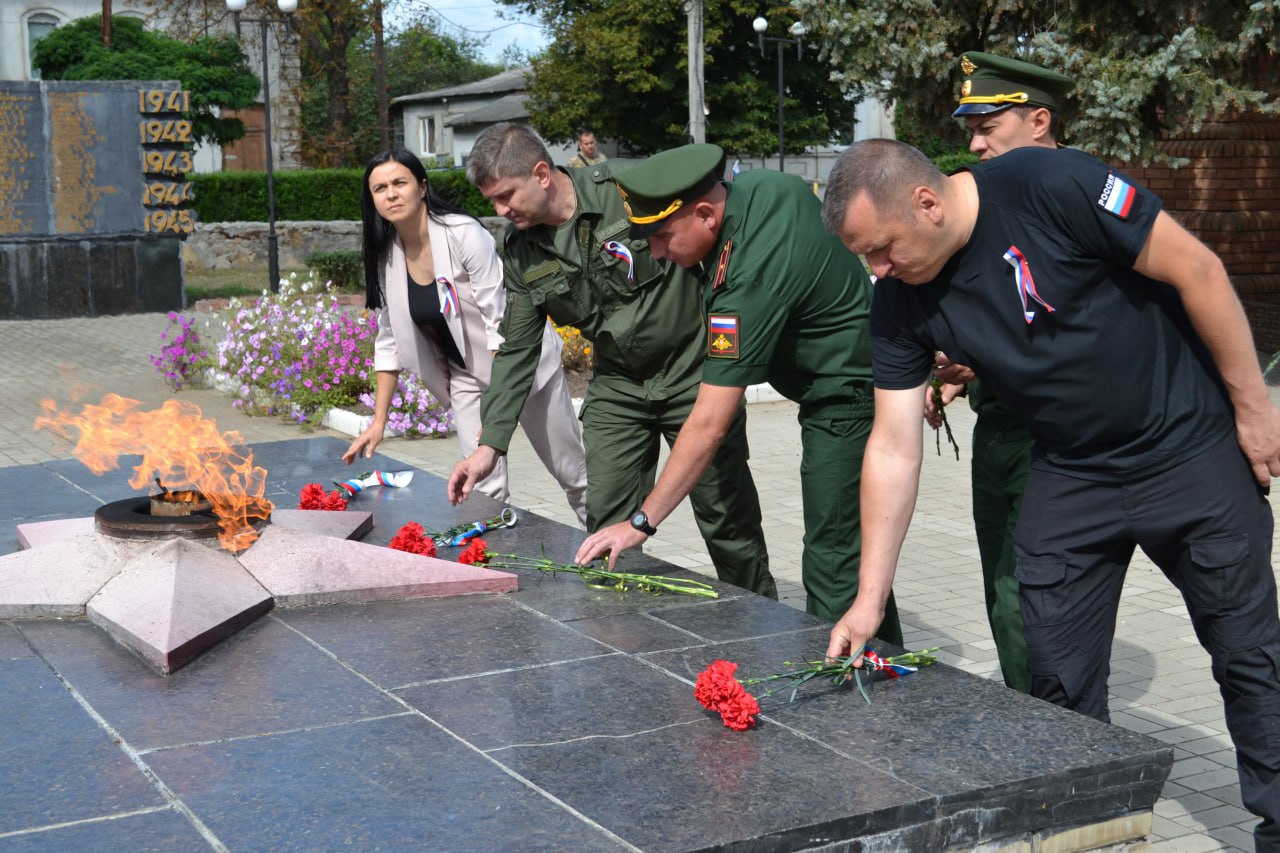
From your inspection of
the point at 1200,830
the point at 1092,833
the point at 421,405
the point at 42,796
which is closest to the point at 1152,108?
the point at 421,405

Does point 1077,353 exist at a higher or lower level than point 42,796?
higher

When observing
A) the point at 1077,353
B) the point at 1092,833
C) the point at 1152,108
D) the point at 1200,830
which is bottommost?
the point at 1200,830

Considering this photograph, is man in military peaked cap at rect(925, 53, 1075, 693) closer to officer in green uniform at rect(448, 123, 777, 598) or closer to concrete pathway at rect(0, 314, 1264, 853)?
concrete pathway at rect(0, 314, 1264, 853)

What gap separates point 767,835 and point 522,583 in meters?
1.83

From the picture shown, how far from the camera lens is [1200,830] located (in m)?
3.85

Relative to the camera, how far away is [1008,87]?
177 inches

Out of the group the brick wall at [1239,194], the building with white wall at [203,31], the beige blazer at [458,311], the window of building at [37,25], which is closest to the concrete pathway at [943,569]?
the beige blazer at [458,311]

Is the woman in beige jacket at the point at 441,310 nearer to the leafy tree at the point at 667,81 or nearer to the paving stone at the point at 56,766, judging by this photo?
the paving stone at the point at 56,766

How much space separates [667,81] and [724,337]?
1117 inches

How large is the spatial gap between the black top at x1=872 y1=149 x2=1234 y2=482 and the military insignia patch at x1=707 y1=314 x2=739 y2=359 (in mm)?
617

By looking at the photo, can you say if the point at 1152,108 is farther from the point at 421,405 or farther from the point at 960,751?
the point at 960,751

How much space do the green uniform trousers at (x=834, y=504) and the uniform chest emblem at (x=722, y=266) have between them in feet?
2.16

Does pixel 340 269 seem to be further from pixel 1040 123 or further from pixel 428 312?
pixel 1040 123

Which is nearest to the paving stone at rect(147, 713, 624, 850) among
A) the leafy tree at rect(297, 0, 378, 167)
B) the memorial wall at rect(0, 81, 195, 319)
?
the memorial wall at rect(0, 81, 195, 319)
